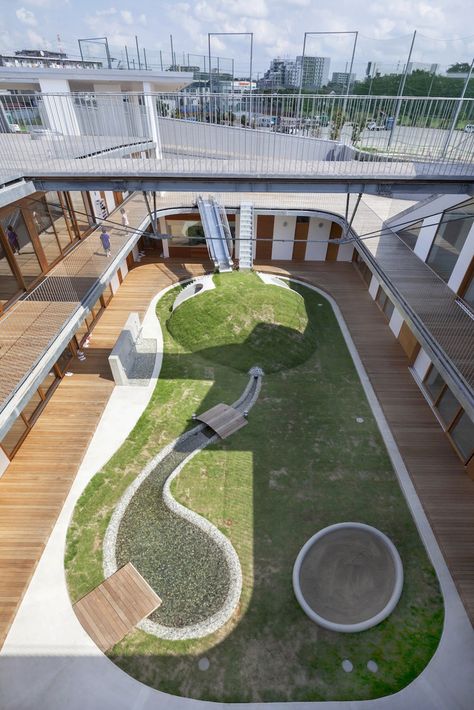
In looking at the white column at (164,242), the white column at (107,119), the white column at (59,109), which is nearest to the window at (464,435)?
the white column at (59,109)

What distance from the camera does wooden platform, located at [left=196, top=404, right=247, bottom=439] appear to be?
13.8 metres

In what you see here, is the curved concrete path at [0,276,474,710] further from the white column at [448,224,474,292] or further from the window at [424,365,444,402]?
the white column at [448,224,474,292]

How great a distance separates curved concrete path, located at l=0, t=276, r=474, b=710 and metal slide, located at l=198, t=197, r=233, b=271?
17.4 meters

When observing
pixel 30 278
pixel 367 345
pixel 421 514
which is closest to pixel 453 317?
pixel 367 345

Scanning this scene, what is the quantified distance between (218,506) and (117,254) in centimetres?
1274

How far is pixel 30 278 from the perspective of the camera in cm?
1426

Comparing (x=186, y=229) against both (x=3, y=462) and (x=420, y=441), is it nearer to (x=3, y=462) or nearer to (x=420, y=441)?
(x=3, y=462)

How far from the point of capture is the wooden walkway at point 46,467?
10.1 m

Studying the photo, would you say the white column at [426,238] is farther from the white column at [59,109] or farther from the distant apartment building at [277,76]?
the distant apartment building at [277,76]

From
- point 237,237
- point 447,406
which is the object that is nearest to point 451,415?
point 447,406

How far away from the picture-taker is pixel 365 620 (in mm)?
9188

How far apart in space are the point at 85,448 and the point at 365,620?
10.1m

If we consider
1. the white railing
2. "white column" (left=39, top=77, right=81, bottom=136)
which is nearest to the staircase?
the white railing

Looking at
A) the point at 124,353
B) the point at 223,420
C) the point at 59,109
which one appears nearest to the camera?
the point at 223,420
